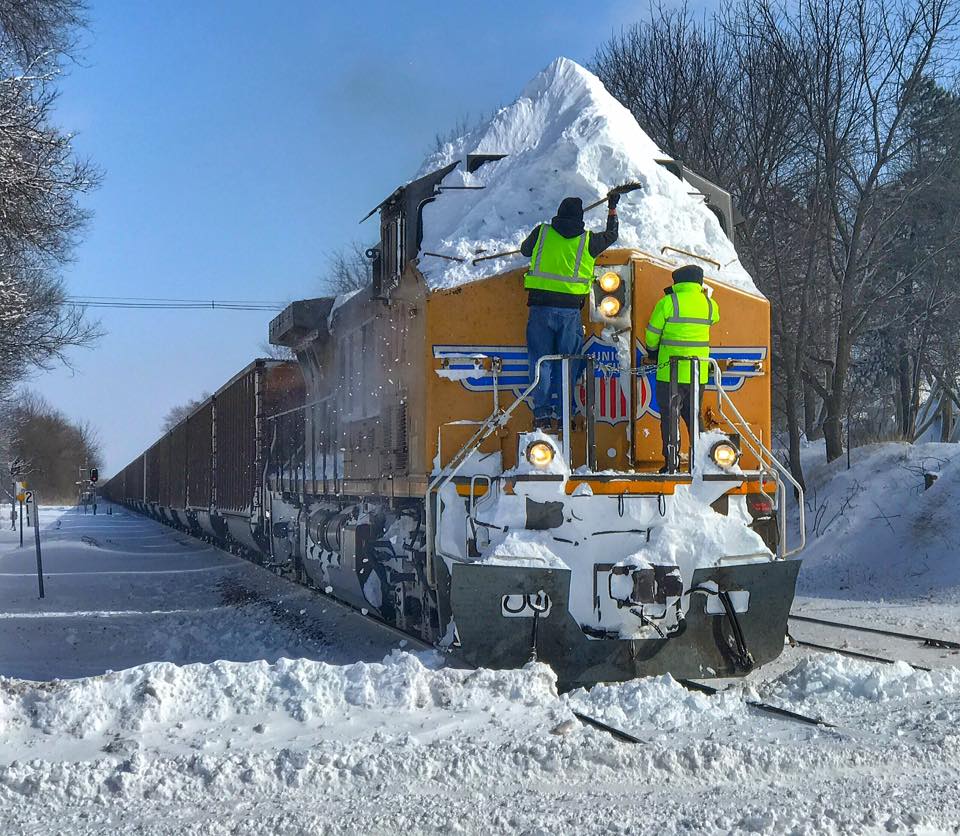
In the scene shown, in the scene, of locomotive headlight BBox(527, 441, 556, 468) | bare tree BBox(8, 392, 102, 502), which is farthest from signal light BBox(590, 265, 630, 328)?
bare tree BBox(8, 392, 102, 502)

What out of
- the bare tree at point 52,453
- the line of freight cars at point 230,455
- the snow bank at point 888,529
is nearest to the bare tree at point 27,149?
the line of freight cars at point 230,455

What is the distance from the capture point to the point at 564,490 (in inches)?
255

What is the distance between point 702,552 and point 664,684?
0.96 metres

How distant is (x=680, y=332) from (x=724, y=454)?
32.4 inches

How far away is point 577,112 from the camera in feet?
26.0

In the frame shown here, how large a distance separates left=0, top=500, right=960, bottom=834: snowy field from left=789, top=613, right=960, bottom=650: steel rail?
2651 millimetres

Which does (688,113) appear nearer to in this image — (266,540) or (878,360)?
(878,360)

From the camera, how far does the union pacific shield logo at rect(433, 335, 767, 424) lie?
7.24 meters

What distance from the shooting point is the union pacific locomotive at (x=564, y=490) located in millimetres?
6426

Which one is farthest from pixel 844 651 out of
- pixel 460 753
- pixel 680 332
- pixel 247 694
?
pixel 247 694

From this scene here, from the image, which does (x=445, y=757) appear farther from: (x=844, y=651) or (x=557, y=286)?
(x=844, y=651)

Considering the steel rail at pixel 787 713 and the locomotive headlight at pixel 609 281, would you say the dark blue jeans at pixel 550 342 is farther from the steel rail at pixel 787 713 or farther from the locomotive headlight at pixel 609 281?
the steel rail at pixel 787 713

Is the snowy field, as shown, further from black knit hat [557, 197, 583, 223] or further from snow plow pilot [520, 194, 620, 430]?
black knit hat [557, 197, 583, 223]

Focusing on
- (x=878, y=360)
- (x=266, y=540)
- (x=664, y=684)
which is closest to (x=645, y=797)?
(x=664, y=684)
